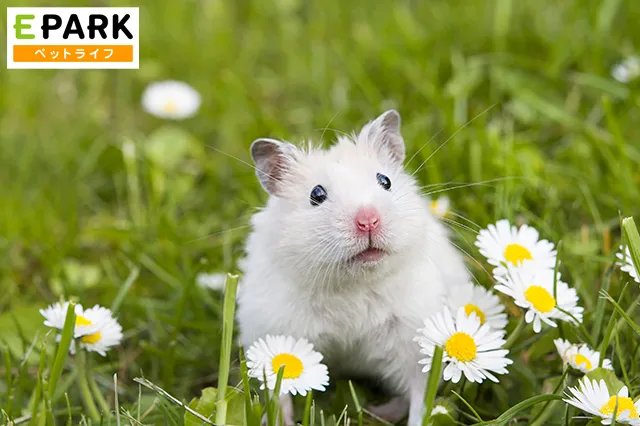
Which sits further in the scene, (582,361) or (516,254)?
(516,254)

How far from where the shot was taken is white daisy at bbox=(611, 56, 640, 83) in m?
5.01

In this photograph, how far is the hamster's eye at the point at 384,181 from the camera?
3148 millimetres

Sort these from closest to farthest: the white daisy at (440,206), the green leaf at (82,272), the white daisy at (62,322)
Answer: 1. the white daisy at (62,322)
2. the white daisy at (440,206)
3. the green leaf at (82,272)

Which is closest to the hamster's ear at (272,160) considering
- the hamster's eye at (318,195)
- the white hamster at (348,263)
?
the white hamster at (348,263)

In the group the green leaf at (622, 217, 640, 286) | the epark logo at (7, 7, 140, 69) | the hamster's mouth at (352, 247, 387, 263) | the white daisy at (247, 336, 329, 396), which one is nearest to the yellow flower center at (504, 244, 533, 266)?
the green leaf at (622, 217, 640, 286)

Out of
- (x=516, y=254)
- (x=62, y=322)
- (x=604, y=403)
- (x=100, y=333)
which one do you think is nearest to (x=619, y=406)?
(x=604, y=403)

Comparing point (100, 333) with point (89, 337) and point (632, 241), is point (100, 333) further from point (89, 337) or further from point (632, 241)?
point (632, 241)

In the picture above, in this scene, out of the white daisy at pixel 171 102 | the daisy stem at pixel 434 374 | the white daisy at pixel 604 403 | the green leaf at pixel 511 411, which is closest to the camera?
the daisy stem at pixel 434 374

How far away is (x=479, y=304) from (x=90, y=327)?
144 centimetres

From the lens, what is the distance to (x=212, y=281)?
4.17m

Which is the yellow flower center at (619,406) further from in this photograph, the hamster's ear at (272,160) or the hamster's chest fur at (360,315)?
the hamster's ear at (272,160)

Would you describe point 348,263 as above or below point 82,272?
above

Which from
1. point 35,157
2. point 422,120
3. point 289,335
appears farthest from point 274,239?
point 35,157

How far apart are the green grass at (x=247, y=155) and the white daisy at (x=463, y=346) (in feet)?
1.23
